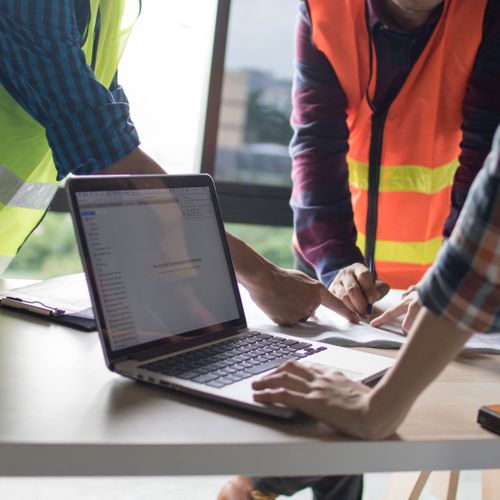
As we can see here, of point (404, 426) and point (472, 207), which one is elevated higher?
point (472, 207)

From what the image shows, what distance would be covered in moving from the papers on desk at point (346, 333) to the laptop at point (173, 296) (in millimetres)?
106

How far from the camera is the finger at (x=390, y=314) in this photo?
4.01ft

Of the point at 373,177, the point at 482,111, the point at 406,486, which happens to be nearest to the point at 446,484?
the point at 406,486

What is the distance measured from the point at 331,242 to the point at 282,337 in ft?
1.93

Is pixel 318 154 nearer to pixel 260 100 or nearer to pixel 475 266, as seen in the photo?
pixel 475 266

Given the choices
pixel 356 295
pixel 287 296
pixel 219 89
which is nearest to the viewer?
pixel 287 296

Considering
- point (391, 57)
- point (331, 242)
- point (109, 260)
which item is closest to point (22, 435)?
point (109, 260)

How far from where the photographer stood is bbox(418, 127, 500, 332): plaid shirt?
658 millimetres

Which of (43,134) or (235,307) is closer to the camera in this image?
A: (235,307)

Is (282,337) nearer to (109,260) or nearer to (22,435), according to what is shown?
(109,260)

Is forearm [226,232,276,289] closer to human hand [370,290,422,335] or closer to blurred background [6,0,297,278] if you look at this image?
human hand [370,290,422,335]

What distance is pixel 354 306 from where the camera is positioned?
1.31m

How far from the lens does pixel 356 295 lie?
1.32 metres

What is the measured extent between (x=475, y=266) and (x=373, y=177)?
108cm
